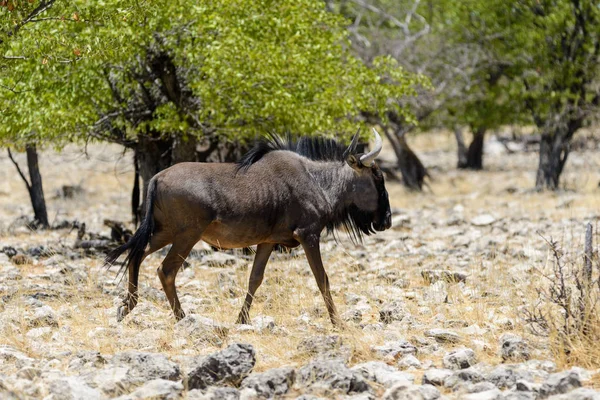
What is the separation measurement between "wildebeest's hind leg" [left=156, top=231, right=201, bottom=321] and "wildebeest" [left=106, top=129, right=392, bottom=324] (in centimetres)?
1

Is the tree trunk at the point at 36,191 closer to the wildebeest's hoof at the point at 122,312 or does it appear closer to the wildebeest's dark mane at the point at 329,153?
the wildebeest's dark mane at the point at 329,153

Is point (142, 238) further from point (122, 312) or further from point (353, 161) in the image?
point (353, 161)

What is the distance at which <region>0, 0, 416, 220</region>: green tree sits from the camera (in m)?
13.3

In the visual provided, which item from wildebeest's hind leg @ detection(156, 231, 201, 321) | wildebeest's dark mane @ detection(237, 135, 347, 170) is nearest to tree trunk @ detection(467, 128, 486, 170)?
wildebeest's dark mane @ detection(237, 135, 347, 170)

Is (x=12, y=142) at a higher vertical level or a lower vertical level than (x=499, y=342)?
higher

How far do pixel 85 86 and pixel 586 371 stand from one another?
975 cm

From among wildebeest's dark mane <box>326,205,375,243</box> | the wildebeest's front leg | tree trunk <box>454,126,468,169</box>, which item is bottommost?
tree trunk <box>454,126,468,169</box>

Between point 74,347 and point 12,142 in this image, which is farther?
point 12,142

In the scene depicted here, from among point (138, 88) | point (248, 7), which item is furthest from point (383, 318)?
point (138, 88)

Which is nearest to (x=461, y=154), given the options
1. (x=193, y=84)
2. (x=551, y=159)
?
(x=551, y=159)

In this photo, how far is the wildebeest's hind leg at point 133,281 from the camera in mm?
9297

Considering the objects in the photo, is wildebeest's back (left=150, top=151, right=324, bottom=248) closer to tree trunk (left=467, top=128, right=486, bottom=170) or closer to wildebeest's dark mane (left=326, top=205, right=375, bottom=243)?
wildebeest's dark mane (left=326, top=205, right=375, bottom=243)

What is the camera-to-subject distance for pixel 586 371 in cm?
699

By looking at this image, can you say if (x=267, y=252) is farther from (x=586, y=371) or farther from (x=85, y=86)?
(x=85, y=86)
